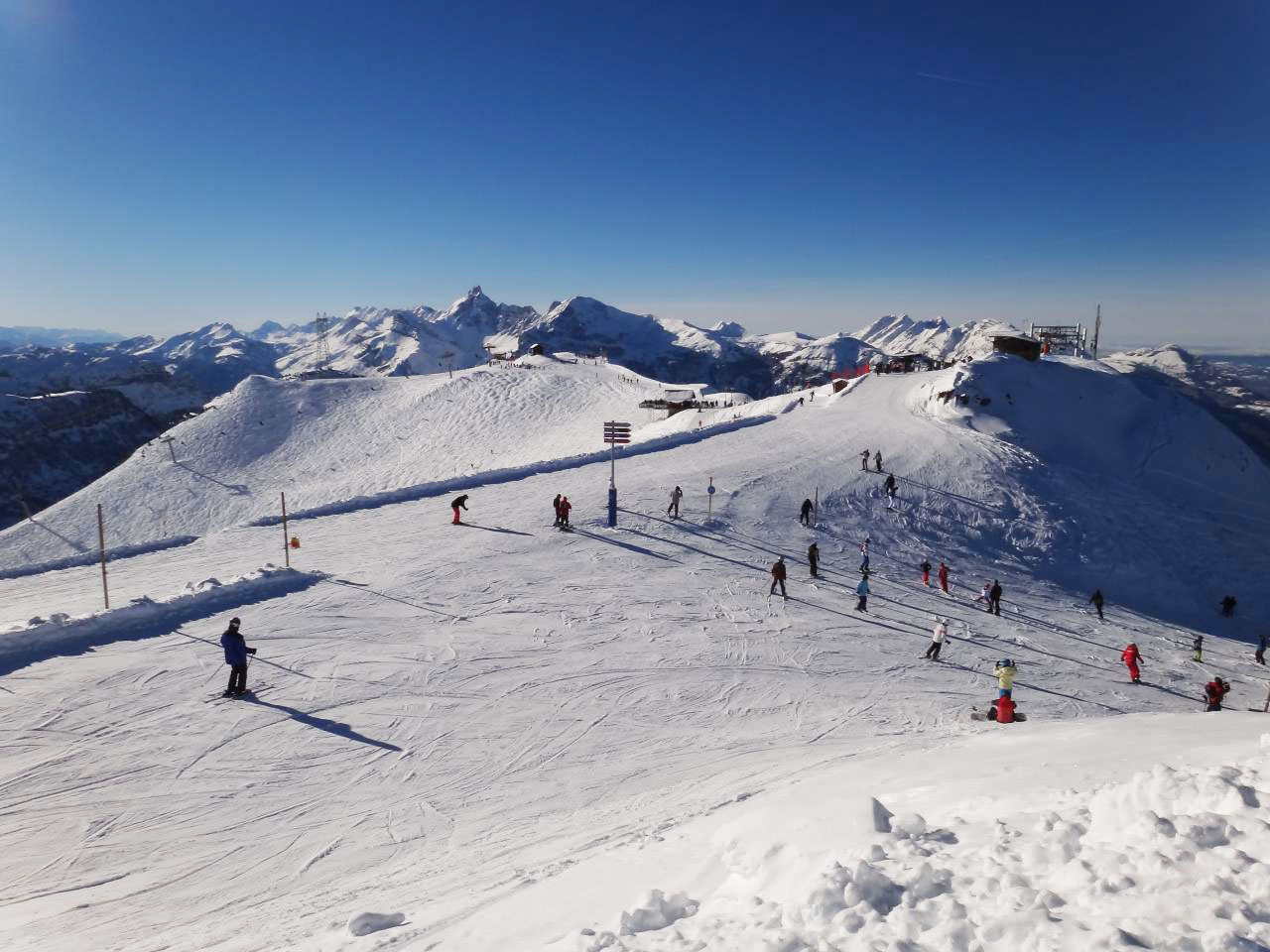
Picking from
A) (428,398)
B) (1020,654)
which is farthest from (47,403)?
(1020,654)

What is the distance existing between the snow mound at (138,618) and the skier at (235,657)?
12.6 ft

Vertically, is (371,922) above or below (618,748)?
above

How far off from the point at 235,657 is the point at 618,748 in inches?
277

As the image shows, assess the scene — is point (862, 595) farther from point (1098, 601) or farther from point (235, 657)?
point (235, 657)

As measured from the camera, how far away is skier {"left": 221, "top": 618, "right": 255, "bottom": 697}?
11.5m

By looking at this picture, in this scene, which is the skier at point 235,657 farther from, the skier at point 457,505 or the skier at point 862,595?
the skier at point 862,595

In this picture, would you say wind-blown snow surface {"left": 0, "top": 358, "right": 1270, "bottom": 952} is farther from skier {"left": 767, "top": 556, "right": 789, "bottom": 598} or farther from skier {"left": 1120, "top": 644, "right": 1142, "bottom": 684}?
skier {"left": 767, "top": 556, "right": 789, "bottom": 598}

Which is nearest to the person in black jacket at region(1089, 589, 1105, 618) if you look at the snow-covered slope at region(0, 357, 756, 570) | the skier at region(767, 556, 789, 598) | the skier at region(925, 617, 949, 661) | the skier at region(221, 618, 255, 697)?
the skier at region(925, 617, 949, 661)

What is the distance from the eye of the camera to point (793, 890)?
5.69 m

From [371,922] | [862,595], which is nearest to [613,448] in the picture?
[862,595]

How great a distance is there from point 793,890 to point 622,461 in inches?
1075

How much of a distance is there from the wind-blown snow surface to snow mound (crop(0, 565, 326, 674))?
0.47 metres

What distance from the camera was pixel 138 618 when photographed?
14.4m

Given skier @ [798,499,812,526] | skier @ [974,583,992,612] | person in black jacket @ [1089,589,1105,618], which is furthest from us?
skier @ [798,499,812,526]
